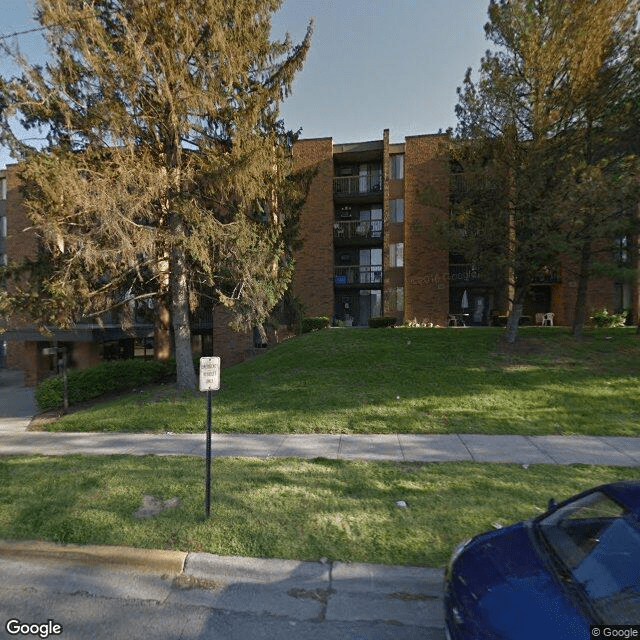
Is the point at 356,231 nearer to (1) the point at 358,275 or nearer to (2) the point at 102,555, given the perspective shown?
(1) the point at 358,275

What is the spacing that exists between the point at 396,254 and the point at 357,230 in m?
2.81

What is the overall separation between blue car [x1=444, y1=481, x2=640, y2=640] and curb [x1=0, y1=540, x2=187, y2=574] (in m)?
2.44

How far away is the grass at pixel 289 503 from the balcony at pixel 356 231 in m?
18.3

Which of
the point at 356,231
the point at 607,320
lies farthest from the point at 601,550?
the point at 356,231

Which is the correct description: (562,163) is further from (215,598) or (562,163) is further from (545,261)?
(215,598)

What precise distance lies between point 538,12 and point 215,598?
15209 mm

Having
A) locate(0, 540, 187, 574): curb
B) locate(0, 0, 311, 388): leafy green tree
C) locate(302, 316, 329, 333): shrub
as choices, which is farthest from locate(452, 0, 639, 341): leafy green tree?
locate(0, 540, 187, 574): curb

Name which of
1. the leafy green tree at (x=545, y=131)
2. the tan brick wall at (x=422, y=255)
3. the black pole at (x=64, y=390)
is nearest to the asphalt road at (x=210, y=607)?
the black pole at (x=64, y=390)

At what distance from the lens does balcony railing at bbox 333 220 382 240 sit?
22469 millimetres

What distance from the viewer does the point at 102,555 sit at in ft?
11.5

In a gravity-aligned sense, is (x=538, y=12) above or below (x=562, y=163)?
above

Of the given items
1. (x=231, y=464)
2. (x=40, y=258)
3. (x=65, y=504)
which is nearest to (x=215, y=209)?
(x=40, y=258)

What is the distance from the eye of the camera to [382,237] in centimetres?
2212

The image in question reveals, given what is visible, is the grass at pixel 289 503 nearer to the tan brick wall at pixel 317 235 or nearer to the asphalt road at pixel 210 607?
the asphalt road at pixel 210 607
